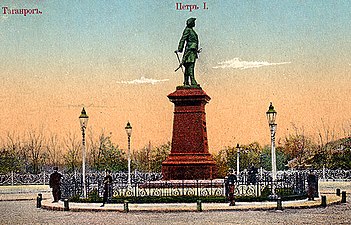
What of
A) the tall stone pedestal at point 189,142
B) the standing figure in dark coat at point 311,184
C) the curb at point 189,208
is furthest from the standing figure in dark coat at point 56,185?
the standing figure in dark coat at point 311,184

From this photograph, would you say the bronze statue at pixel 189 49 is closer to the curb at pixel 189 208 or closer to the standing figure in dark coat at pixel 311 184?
the standing figure in dark coat at pixel 311 184

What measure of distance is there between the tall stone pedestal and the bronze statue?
185 centimetres

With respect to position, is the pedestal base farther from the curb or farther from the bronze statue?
the curb

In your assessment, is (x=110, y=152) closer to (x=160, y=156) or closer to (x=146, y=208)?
(x=160, y=156)

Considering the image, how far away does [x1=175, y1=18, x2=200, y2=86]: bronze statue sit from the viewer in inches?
1358

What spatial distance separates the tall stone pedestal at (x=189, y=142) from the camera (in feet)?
105

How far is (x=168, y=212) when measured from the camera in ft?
80.9

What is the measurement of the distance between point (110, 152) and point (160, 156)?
9568 mm

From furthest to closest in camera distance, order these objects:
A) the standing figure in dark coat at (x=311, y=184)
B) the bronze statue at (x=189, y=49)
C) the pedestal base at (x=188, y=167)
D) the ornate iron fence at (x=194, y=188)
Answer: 1. the bronze statue at (x=189, y=49)
2. the pedestal base at (x=188, y=167)
3. the ornate iron fence at (x=194, y=188)
4. the standing figure in dark coat at (x=311, y=184)

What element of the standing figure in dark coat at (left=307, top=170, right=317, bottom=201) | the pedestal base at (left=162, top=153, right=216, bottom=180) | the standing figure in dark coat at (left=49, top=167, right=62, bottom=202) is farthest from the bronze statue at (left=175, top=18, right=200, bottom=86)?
the standing figure in dark coat at (left=307, top=170, right=317, bottom=201)

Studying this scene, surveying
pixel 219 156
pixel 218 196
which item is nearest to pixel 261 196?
pixel 218 196

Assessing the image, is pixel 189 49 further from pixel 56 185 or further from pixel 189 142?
pixel 56 185

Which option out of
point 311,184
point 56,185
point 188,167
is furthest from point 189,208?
point 56,185

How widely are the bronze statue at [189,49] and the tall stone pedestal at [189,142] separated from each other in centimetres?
185
